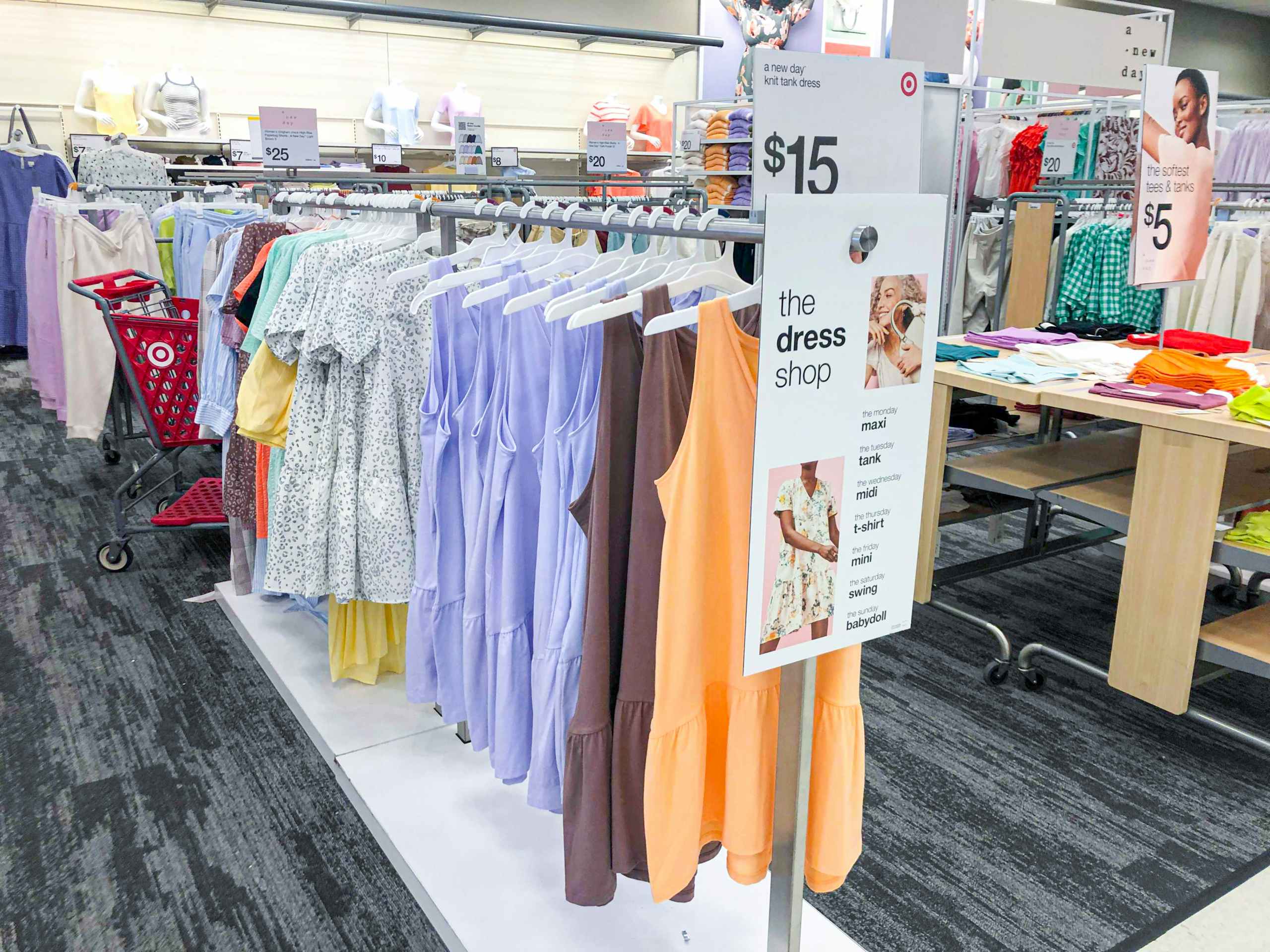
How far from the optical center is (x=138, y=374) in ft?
11.7

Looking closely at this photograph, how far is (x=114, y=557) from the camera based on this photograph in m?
3.75

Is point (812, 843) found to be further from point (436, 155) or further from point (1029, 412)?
point (436, 155)

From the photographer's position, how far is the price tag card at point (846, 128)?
1.38 meters

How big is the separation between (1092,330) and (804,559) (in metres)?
3.10

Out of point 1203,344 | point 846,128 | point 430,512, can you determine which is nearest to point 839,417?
point 846,128

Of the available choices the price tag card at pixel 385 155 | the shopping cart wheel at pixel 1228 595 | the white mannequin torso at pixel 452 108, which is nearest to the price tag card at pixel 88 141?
the price tag card at pixel 385 155

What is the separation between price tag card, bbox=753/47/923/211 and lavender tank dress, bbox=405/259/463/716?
655mm

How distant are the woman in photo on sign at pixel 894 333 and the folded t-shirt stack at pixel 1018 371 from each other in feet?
6.13

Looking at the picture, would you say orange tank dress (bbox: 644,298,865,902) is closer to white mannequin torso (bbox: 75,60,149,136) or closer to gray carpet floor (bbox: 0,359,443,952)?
gray carpet floor (bbox: 0,359,443,952)

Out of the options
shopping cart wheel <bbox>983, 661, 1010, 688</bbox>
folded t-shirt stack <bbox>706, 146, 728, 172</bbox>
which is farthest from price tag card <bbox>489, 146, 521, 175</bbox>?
shopping cart wheel <bbox>983, 661, 1010, 688</bbox>

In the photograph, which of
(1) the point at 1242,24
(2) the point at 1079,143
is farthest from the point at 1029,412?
Answer: (1) the point at 1242,24

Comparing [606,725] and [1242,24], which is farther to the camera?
[1242,24]

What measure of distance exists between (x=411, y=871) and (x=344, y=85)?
985 centimetres

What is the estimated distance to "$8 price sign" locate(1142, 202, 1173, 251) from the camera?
→ 2752 millimetres
